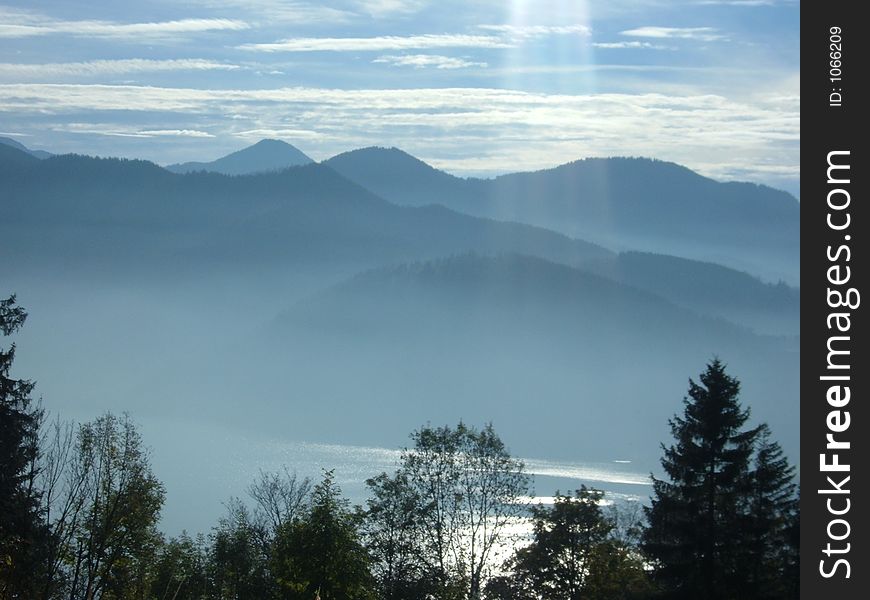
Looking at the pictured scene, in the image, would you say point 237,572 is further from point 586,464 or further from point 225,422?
point 225,422

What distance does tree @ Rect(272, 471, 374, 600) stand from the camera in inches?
906

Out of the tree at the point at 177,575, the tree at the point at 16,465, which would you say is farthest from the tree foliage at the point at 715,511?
the tree at the point at 177,575

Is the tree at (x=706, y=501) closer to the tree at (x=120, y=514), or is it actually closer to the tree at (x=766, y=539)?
the tree at (x=766, y=539)

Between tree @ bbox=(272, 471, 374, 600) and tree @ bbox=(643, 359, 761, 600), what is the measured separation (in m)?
6.75

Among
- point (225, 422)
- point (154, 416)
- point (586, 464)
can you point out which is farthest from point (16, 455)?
point (154, 416)

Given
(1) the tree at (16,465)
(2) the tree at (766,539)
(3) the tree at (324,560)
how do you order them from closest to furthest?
(2) the tree at (766,539) < (1) the tree at (16,465) < (3) the tree at (324,560)

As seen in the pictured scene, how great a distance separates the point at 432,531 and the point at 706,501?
11.8 metres

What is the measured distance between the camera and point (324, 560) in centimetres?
2339

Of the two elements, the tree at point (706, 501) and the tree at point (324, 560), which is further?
the tree at point (324, 560)

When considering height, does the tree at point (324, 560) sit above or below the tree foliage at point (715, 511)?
below

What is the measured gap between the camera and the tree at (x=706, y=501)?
67.4ft

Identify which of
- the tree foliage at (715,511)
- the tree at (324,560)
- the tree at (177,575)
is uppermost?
the tree foliage at (715,511)

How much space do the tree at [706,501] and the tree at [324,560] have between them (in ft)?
22.1
